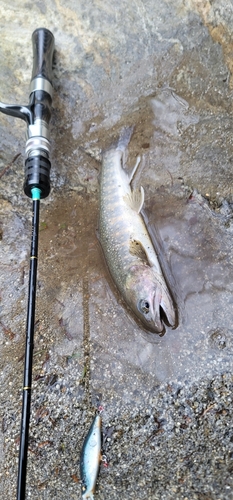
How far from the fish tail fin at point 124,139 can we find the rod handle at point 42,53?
887 millimetres

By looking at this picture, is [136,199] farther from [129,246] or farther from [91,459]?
[91,459]

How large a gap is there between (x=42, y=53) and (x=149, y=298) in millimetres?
2442

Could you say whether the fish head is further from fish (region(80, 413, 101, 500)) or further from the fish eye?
fish (region(80, 413, 101, 500))

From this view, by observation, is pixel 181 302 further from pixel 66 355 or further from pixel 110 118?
pixel 110 118

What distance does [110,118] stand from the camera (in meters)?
3.93

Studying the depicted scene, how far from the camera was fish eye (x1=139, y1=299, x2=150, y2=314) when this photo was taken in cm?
323

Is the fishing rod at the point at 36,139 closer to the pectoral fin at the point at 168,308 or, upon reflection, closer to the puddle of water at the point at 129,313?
the puddle of water at the point at 129,313

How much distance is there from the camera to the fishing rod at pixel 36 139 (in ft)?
8.59

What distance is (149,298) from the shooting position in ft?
10.7

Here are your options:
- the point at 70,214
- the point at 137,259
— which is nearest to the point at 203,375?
the point at 137,259

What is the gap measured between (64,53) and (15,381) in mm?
3153

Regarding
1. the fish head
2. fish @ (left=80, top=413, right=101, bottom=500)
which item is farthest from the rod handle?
fish @ (left=80, top=413, right=101, bottom=500)

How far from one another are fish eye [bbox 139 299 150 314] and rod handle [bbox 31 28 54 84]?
2207 mm

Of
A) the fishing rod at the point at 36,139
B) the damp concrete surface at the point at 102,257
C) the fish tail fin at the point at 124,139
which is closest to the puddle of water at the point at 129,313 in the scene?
the damp concrete surface at the point at 102,257
